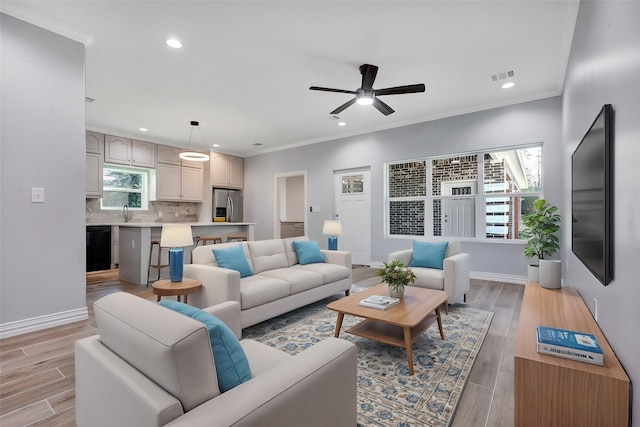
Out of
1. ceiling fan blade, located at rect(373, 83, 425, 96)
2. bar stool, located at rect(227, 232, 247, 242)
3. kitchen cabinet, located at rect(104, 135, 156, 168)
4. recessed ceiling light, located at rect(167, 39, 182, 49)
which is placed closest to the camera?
recessed ceiling light, located at rect(167, 39, 182, 49)

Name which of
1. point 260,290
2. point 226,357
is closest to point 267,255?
point 260,290

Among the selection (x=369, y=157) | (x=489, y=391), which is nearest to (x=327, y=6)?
(x=489, y=391)

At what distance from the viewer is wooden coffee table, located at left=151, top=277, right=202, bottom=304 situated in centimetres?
256

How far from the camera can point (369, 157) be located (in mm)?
6113

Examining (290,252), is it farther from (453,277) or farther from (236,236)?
(236,236)

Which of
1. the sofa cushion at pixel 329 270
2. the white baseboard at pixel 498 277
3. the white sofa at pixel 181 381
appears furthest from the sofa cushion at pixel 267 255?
the white baseboard at pixel 498 277

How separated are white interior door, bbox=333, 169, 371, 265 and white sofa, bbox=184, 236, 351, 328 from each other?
2.32 meters

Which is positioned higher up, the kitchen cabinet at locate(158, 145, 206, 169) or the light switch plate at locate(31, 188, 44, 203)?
the kitchen cabinet at locate(158, 145, 206, 169)

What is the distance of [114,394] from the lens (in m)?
0.99

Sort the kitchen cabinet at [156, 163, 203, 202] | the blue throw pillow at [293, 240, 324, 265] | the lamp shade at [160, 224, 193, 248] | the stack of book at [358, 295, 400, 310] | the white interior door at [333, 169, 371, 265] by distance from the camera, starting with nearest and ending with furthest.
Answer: the stack of book at [358, 295, 400, 310] → the lamp shade at [160, 224, 193, 248] → the blue throw pillow at [293, 240, 324, 265] → the white interior door at [333, 169, 371, 265] → the kitchen cabinet at [156, 163, 203, 202]

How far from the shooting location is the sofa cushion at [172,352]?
0.85 meters

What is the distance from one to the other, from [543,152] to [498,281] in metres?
2.01

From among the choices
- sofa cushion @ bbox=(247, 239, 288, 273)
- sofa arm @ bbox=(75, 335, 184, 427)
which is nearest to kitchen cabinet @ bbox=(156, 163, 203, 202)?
sofa cushion @ bbox=(247, 239, 288, 273)

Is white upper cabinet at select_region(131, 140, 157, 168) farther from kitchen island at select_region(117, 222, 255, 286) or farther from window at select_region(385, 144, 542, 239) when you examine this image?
window at select_region(385, 144, 542, 239)
